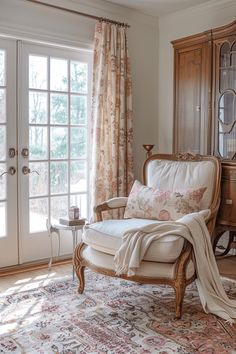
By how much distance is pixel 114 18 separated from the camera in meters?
4.11

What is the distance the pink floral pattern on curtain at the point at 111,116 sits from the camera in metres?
3.93

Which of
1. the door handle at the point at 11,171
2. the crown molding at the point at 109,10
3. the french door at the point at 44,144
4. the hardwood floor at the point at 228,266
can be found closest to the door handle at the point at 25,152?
the french door at the point at 44,144

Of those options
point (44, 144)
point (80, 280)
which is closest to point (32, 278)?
point (80, 280)

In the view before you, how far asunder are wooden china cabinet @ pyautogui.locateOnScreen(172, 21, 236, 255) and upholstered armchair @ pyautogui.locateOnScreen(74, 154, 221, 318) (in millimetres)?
275

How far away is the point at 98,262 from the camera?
285cm

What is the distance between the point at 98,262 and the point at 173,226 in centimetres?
61

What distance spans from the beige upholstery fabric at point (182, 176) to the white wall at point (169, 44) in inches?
37.5

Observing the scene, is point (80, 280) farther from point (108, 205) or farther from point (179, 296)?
point (179, 296)

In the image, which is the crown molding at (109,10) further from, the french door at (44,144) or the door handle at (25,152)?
the door handle at (25,152)

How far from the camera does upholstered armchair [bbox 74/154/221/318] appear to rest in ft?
8.43

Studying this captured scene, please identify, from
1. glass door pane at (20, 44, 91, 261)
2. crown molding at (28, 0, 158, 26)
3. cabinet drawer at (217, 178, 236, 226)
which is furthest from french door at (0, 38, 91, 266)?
cabinet drawer at (217, 178, 236, 226)

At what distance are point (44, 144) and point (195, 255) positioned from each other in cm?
187

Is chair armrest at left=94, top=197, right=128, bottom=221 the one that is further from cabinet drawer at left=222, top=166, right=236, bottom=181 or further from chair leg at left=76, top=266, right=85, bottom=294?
cabinet drawer at left=222, top=166, right=236, bottom=181

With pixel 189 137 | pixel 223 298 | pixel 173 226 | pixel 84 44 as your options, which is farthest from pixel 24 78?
pixel 223 298
